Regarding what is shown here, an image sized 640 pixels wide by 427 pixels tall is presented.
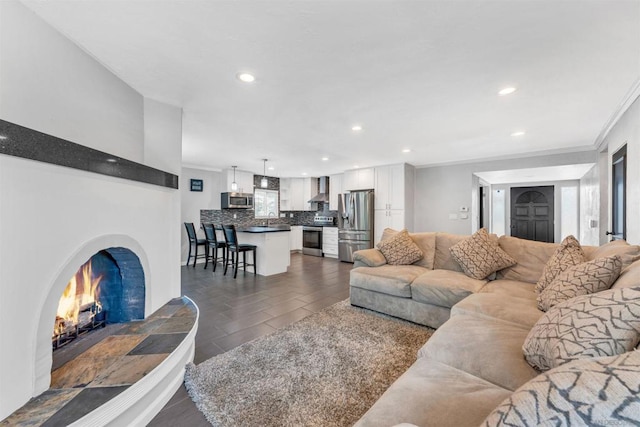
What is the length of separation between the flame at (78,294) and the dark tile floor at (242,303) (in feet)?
2.94

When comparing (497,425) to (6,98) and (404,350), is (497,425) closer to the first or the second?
(404,350)

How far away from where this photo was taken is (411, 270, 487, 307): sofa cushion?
7.84 feet

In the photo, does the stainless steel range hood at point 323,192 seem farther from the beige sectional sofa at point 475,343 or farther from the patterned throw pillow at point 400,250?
the beige sectional sofa at point 475,343

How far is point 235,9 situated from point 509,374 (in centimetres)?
224

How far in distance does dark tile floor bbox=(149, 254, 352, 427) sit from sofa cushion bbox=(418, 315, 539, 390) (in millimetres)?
1389

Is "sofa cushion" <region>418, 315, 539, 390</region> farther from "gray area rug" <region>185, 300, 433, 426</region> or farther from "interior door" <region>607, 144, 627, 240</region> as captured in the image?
"interior door" <region>607, 144, 627, 240</region>

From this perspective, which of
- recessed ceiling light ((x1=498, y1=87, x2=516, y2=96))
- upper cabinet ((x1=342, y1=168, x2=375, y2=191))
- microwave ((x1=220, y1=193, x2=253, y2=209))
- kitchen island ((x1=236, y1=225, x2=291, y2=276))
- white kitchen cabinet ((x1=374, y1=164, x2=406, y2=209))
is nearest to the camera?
recessed ceiling light ((x1=498, y1=87, x2=516, y2=96))

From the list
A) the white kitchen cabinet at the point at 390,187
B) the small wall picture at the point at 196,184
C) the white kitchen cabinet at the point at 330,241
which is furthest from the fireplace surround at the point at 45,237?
the white kitchen cabinet at the point at 330,241

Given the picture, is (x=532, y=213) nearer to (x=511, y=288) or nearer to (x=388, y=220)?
(x=388, y=220)

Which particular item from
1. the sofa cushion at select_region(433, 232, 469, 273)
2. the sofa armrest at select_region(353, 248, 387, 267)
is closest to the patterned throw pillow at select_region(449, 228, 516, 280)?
the sofa cushion at select_region(433, 232, 469, 273)

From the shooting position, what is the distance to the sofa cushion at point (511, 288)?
7.03 feet

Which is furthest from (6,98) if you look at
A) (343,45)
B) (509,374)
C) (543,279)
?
(543,279)

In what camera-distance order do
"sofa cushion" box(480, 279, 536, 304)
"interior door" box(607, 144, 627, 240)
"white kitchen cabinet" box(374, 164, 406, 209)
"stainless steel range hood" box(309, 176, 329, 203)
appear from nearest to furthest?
1. "sofa cushion" box(480, 279, 536, 304)
2. "interior door" box(607, 144, 627, 240)
3. "white kitchen cabinet" box(374, 164, 406, 209)
4. "stainless steel range hood" box(309, 176, 329, 203)

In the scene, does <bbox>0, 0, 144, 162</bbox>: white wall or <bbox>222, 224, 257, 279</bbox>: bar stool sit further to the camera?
<bbox>222, 224, 257, 279</bbox>: bar stool
